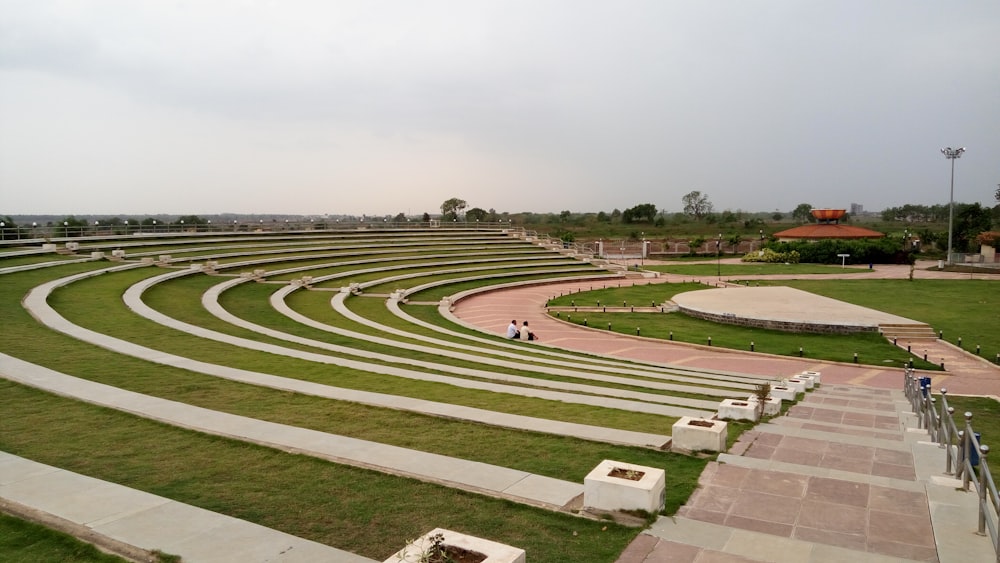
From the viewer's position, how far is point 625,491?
6.23 m

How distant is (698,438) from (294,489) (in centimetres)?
517

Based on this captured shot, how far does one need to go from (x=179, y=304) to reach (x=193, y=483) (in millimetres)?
18893

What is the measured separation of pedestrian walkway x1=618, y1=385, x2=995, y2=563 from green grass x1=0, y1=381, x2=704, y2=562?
1.39 feet

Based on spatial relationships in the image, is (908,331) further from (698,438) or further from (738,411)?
(698,438)

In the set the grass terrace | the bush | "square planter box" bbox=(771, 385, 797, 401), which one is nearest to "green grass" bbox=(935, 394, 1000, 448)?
"square planter box" bbox=(771, 385, 797, 401)

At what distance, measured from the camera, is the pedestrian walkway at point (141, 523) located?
Answer: 5.28 meters

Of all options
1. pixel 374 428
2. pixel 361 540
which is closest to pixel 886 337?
pixel 374 428

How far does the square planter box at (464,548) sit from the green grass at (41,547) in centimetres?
241

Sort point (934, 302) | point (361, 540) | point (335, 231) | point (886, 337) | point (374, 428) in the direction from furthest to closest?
point (335, 231)
point (934, 302)
point (886, 337)
point (374, 428)
point (361, 540)

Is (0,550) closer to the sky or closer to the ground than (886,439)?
closer to the sky

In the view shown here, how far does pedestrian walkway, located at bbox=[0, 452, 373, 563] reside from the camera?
528 cm

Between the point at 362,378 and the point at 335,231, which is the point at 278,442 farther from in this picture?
the point at 335,231

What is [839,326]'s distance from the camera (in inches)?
1113

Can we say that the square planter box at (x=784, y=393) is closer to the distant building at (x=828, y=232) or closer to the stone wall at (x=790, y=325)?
the stone wall at (x=790, y=325)
